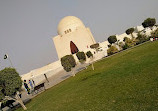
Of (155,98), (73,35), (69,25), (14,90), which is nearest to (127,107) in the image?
(155,98)

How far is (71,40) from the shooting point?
4303 centimetres

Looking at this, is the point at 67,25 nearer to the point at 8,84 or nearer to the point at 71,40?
the point at 71,40

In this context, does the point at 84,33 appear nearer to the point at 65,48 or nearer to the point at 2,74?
the point at 65,48

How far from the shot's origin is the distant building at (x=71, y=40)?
42688mm

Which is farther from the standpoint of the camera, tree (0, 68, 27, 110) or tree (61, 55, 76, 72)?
tree (61, 55, 76, 72)

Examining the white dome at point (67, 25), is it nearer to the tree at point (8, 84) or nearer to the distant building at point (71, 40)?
the distant building at point (71, 40)

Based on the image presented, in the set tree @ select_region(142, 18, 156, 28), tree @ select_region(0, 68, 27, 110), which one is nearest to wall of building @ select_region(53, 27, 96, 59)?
tree @ select_region(142, 18, 156, 28)

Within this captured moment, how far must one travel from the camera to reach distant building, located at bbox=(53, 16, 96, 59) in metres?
42.7

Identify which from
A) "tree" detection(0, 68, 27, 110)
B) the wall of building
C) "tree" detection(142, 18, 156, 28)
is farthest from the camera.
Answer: the wall of building

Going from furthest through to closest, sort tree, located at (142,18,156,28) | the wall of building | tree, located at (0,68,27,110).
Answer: the wall of building, tree, located at (142,18,156,28), tree, located at (0,68,27,110)

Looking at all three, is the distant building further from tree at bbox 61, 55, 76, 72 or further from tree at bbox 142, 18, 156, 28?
tree at bbox 61, 55, 76, 72

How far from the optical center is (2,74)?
8.23 meters

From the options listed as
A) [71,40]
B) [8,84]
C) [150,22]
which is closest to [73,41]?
[71,40]

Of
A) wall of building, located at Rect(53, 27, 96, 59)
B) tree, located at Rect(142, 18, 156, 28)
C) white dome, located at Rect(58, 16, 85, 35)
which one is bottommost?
tree, located at Rect(142, 18, 156, 28)
